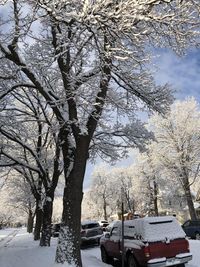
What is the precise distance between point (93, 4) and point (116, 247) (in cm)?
978

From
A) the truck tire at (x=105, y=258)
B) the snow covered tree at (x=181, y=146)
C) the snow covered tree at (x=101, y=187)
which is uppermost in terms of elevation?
the snow covered tree at (x=101, y=187)

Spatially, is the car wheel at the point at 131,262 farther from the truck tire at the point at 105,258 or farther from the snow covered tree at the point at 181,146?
the snow covered tree at the point at 181,146

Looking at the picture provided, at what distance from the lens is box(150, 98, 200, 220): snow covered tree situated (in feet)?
136

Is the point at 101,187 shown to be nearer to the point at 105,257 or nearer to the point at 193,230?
the point at 193,230

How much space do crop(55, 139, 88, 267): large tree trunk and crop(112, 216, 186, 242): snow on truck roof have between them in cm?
235

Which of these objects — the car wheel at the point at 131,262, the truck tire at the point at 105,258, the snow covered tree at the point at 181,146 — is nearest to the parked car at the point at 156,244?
the car wheel at the point at 131,262

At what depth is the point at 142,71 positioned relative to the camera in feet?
46.3

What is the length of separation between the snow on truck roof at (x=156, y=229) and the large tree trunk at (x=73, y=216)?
92.3 inches

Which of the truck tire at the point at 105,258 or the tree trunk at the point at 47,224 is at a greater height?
the tree trunk at the point at 47,224

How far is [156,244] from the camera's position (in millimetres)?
12906

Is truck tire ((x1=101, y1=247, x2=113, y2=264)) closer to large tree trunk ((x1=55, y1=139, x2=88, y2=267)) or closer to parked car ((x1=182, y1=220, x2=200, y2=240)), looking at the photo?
large tree trunk ((x1=55, y1=139, x2=88, y2=267))

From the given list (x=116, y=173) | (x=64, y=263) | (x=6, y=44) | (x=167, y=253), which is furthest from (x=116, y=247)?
(x=116, y=173)

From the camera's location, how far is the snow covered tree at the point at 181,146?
136ft

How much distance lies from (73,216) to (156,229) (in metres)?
2.96
